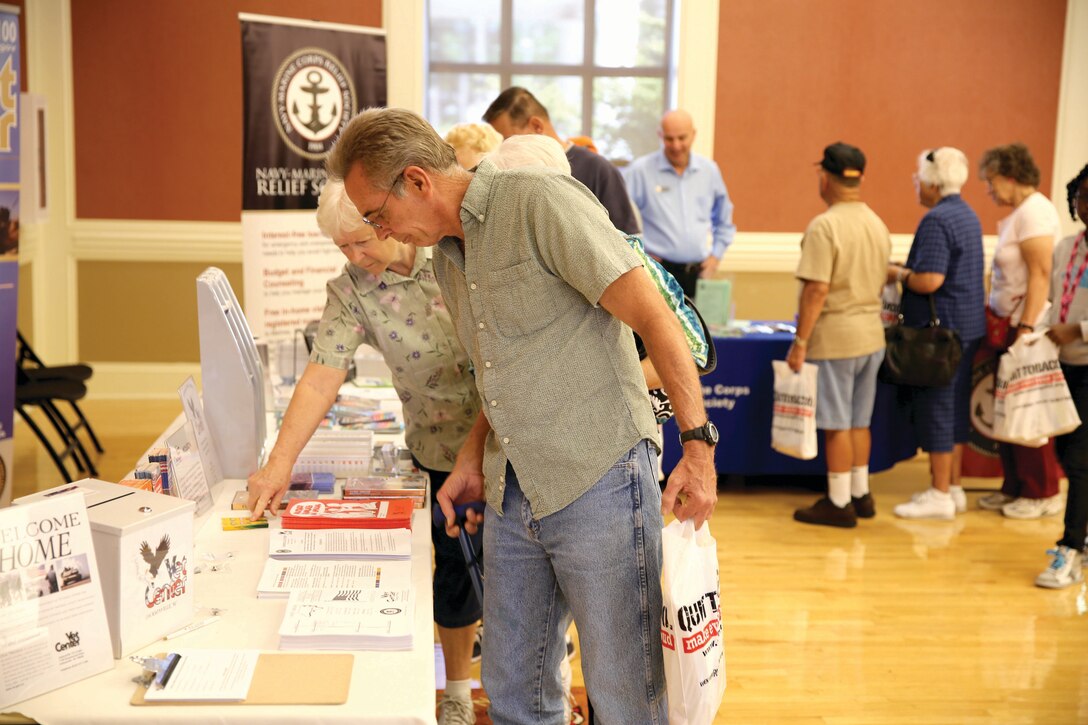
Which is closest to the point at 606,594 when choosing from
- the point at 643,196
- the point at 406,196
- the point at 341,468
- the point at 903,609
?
the point at 406,196

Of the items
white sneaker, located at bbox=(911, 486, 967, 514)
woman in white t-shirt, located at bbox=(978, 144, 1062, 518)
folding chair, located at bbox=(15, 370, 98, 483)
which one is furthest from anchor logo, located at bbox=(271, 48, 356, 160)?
white sneaker, located at bbox=(911, 486, 967, 514)

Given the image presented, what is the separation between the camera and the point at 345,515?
2.22 metres

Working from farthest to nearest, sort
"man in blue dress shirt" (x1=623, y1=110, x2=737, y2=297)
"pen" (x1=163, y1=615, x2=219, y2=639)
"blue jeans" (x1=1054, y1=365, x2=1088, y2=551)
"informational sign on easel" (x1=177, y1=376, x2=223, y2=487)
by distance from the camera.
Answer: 1. "man in blue dress shirt" (x1=623, y1=110, x2=737, y2=297)
2. "blue jeans" (x1=1054, y1=365, x2=1088, y2=551)
3. "informational sign on easel" (x1=177, y1=376, x2=223, y2=487)
4. "pen" (x1=163, y1=615, x2=219, y2=639)

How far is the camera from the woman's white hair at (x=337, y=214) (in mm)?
2377

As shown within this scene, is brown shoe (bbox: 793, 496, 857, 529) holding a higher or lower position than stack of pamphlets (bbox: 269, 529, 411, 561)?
lower

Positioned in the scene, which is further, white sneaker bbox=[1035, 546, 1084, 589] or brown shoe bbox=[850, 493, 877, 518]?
brown shoe bbox=[850, 493, 877, 518]

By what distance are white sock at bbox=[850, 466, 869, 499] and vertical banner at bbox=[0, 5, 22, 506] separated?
3.56m

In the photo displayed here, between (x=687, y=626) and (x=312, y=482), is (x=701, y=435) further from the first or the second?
(x=312, y=482)

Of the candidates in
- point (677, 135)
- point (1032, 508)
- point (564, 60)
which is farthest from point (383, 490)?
point (564, 60)

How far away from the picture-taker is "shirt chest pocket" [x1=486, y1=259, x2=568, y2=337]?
181 centimetres

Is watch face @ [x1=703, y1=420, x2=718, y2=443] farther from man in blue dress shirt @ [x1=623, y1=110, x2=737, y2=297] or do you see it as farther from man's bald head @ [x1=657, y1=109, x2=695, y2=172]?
man's bald head @ [x1=657, y1=109, x2=695, y2=172]

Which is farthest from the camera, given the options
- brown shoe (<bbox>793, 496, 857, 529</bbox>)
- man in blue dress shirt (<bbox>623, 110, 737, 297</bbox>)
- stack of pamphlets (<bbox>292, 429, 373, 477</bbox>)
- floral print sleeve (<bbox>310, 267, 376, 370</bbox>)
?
man in blue dress shirt (<bbox>623, 110, 737, 297</bbox>)

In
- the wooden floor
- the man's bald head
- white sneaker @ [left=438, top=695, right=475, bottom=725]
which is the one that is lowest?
the wooden floor

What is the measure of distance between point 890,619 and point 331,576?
2622 mm
